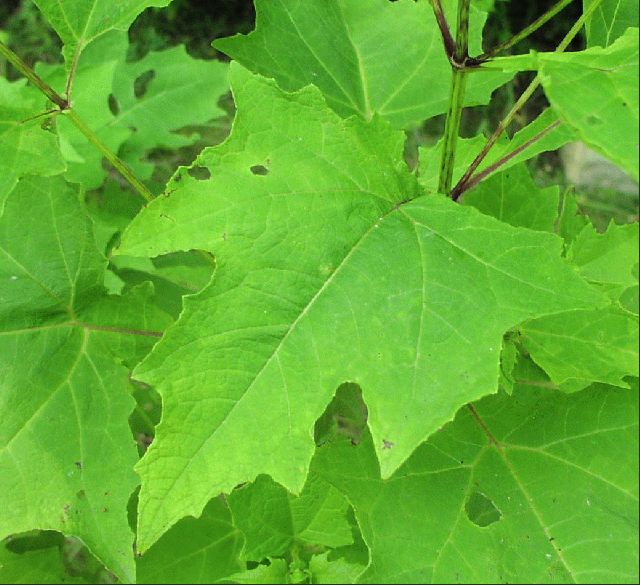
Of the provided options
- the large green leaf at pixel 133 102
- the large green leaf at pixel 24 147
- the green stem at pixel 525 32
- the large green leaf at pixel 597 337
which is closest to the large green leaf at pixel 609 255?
the large green leaf at pixel 597 337

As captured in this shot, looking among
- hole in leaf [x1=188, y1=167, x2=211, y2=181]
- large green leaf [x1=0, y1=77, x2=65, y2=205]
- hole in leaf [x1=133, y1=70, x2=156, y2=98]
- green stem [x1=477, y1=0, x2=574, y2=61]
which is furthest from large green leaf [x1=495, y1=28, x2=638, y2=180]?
hole in leaf [x1=133, y1=70, x2=156, y2=98]

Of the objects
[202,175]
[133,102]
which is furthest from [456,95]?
[133,102]

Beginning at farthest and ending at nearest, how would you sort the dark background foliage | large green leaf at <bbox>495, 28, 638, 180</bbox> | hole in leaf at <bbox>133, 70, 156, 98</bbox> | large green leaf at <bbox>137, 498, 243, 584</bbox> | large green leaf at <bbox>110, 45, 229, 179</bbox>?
hole in leaf at <bbox>133, 70, 156, 98</bbox> → the dark background foliage → large green leaf at <bbox>110, 45, 229, 179</bbox> → large green leaf at <bbox>137, 498, 243, 584</bbox> → large green leaf at <bbox>495, 28, 638, 180</bbox>

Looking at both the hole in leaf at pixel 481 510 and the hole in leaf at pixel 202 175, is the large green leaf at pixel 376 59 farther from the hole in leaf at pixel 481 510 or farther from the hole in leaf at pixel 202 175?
the hole in leaf at pixel 481 510

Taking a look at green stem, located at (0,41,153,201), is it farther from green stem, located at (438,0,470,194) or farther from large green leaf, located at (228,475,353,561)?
large green leaf, located at (228,475,353,561)

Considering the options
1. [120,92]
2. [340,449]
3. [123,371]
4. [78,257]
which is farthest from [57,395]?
[120,92]

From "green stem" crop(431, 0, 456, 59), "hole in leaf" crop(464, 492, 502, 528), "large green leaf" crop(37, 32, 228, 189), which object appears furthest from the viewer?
"large green leaf" crop(37, 32, 228, 189)
